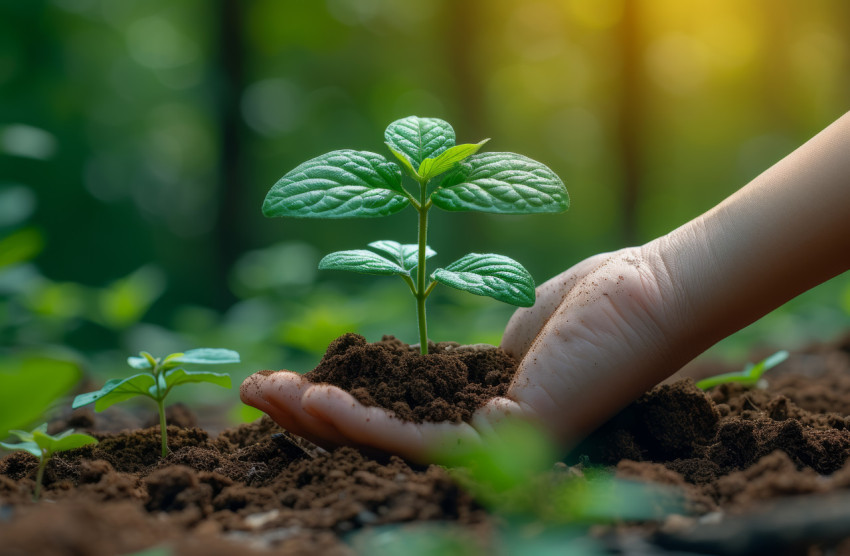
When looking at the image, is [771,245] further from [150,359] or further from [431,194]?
[150,359]

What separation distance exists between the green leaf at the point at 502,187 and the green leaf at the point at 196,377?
25.8 inches

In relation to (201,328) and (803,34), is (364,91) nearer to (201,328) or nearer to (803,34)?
(201,328)

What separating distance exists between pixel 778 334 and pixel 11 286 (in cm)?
524

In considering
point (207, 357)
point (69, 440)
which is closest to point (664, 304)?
point (207, 357)

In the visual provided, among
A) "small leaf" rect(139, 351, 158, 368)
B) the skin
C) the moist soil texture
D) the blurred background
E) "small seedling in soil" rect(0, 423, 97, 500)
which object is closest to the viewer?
the moist soil texture

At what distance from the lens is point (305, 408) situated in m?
1.38

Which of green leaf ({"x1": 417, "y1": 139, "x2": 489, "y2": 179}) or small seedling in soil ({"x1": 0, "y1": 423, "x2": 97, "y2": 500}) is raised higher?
green leaf ({"x1": 417, "y1": 139, "x2": 489, "y2": 179})

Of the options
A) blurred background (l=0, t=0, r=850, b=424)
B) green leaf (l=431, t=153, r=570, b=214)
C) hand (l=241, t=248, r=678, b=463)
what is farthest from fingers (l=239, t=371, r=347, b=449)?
blurred background (l=0, t=0, r=850, b=424)

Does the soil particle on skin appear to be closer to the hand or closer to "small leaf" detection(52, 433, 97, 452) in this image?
the hand

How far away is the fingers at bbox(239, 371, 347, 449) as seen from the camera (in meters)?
1.40

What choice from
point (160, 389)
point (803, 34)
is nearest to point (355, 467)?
point (160, 389)

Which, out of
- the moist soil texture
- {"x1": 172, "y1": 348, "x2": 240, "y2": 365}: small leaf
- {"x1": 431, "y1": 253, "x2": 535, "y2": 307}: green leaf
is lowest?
the moist soil texture

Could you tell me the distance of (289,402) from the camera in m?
1.41

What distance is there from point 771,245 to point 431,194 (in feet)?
2.82
